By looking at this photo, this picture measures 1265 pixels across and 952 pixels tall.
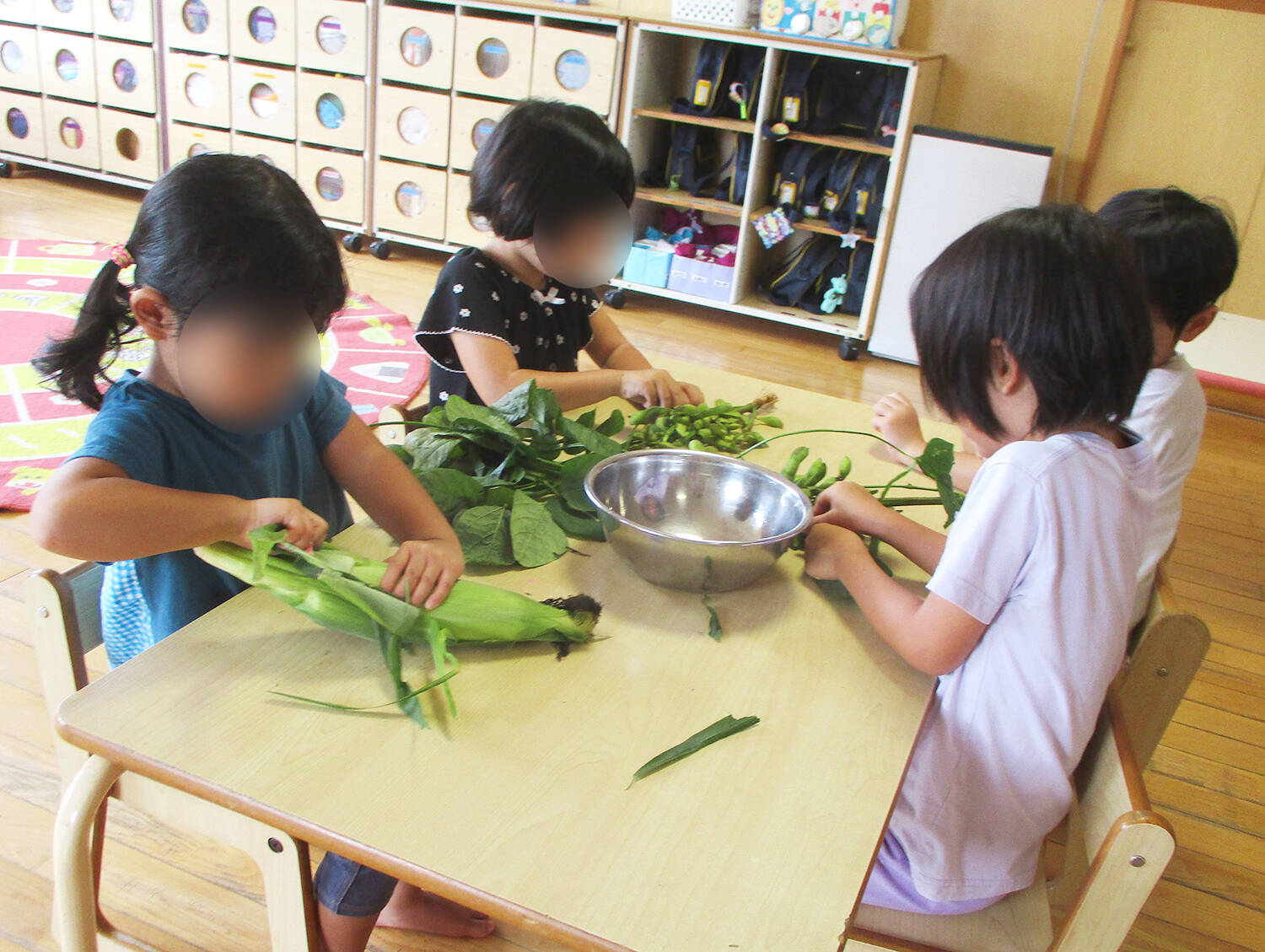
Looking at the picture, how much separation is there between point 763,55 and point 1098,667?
346cm

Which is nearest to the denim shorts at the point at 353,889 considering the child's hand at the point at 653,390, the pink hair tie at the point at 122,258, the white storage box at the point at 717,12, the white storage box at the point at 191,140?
the pink hair tie at the point at 122,258

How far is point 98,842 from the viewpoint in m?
0.93

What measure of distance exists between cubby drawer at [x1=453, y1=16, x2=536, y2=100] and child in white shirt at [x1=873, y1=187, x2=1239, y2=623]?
3.02 meters

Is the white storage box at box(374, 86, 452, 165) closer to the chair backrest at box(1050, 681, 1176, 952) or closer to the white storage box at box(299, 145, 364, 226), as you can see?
the white storage box at box(299, 145, 364, 226)

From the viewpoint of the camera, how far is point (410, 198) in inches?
168

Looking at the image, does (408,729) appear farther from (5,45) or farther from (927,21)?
(5,45)

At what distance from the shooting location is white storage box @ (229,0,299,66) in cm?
424

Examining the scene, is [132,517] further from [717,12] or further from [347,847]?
[717,12]

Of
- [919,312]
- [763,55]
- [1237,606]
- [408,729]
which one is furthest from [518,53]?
[408,729]

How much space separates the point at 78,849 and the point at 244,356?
0.42 m

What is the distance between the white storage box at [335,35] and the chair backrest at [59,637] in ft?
12.5

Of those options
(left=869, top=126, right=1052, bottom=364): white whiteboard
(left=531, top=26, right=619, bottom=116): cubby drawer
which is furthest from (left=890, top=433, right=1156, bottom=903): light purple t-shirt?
(left=531, top=26, right=619, bottom=116): cubby drawer

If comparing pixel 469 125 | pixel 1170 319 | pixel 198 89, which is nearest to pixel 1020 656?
pixel 1170 319

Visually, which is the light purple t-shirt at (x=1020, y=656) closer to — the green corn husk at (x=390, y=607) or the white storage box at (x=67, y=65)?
the green corn husk at (x=390, y=607)
